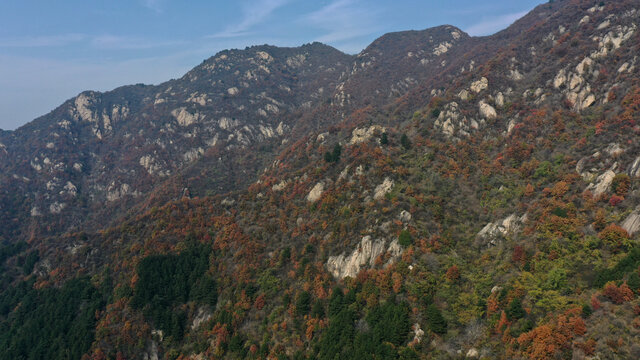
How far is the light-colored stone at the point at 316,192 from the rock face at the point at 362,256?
25.4 meters

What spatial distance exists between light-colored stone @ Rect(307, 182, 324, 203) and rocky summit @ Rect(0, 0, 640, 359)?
24.6 inches

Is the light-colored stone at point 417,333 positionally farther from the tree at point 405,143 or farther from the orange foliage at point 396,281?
the tree at point 405,143

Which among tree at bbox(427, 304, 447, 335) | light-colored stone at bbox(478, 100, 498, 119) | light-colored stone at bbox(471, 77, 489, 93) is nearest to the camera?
tree at bbox(427, 304, 447, 335)

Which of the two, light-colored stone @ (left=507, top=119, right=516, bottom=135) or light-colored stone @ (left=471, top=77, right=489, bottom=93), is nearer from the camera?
light-colored stone @ (left=507, top=119, right=516, bottom=135)

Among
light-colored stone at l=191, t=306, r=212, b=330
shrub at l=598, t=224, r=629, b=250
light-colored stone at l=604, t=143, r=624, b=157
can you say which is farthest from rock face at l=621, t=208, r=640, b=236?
light-colored stone at l=191, t=306, r=212, b=330

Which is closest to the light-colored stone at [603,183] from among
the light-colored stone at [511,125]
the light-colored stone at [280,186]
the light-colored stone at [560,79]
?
the light-colored stone at [511,125]

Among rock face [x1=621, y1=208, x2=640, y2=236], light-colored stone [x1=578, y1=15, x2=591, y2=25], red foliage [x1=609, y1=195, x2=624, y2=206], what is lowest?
rock face [x1=621, y1=208, x2=640, y2=236]

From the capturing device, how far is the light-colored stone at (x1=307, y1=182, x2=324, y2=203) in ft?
285

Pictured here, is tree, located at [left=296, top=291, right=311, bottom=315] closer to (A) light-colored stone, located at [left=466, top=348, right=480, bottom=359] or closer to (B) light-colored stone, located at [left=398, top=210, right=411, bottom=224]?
(B) light-colored stone, located at [left=398, top=210, right=411, bottom=224]

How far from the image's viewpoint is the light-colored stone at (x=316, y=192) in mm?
87000

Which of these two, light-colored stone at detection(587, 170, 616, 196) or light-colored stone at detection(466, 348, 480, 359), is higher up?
light-colored stone at detection(587, 170, 616, 196)

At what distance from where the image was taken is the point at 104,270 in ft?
296

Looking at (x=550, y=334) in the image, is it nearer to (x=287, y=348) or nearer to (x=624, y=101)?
(x=287, y=348)

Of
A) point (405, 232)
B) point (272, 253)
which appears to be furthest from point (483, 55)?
point (272, 253)
